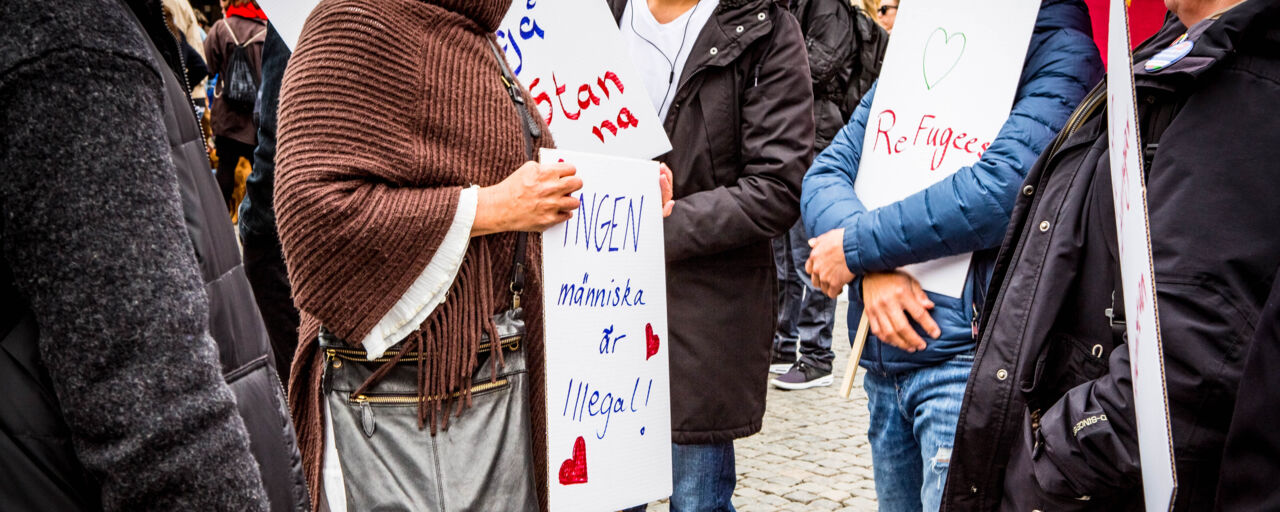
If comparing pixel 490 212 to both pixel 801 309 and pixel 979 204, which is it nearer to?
pixel 979 204

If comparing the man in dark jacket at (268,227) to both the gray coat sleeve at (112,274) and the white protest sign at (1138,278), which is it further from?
the white protest sign at (1138,278)

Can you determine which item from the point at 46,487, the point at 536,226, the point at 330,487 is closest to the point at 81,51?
the point at 46,487

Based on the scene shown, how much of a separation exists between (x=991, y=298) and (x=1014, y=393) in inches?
9.5

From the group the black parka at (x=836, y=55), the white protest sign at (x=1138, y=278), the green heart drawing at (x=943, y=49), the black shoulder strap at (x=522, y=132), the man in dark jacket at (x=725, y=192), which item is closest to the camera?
the white protest sign at (x=1138, y=278)

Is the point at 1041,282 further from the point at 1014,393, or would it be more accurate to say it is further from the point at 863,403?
the point at 863,403

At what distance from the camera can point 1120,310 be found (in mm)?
1583

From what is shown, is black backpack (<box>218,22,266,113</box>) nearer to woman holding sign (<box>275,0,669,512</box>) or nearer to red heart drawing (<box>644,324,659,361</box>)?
woman holding sign (<box>275,0,669,512</box>)

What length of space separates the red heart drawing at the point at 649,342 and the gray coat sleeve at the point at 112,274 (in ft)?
3.45

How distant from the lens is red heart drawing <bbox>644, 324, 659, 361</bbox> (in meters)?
2.02

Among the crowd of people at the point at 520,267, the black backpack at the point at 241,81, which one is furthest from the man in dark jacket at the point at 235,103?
the crowd of people at the point at 520,267

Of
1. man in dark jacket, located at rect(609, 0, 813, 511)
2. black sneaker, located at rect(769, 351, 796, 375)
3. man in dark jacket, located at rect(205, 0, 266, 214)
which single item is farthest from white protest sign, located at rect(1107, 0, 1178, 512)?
black sneaker, located at rect(769, 351, 796, 375)

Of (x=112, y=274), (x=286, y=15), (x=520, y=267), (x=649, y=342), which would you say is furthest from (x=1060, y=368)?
(x=286, y=15)

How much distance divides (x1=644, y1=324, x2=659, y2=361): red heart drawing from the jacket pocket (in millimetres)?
717

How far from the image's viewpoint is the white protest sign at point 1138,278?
111 centimetres
